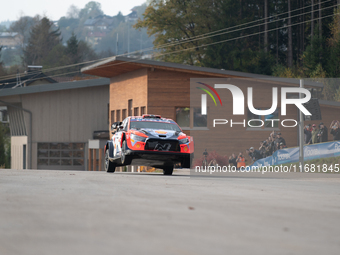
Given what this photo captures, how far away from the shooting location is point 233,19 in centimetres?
5781

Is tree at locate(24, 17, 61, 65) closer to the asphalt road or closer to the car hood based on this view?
the car hood

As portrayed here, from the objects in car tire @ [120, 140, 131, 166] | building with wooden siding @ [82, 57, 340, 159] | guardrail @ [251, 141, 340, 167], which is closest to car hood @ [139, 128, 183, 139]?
car tire @ [120, 140, 131, 166]

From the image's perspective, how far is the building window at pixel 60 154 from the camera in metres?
46.2

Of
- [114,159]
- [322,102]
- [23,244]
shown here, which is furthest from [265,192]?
[322,102]

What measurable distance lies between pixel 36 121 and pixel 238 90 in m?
21.2

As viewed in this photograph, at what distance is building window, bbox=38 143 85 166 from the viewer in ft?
152

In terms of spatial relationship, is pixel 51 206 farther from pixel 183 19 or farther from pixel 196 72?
pixel 183 19

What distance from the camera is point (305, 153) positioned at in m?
25.2

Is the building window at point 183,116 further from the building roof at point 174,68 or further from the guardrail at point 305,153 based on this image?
the guardrail at point 305,153

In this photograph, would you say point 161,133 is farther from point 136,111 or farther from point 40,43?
point 40,43

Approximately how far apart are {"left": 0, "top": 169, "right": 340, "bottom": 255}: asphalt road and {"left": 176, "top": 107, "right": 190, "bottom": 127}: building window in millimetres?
21307

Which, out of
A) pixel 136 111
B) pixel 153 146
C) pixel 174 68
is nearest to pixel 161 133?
pixel 153 146

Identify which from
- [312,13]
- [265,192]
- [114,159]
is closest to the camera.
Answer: [265,192]

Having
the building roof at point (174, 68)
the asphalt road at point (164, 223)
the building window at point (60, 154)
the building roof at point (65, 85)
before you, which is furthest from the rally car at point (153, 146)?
the building window at point (60, 154)
